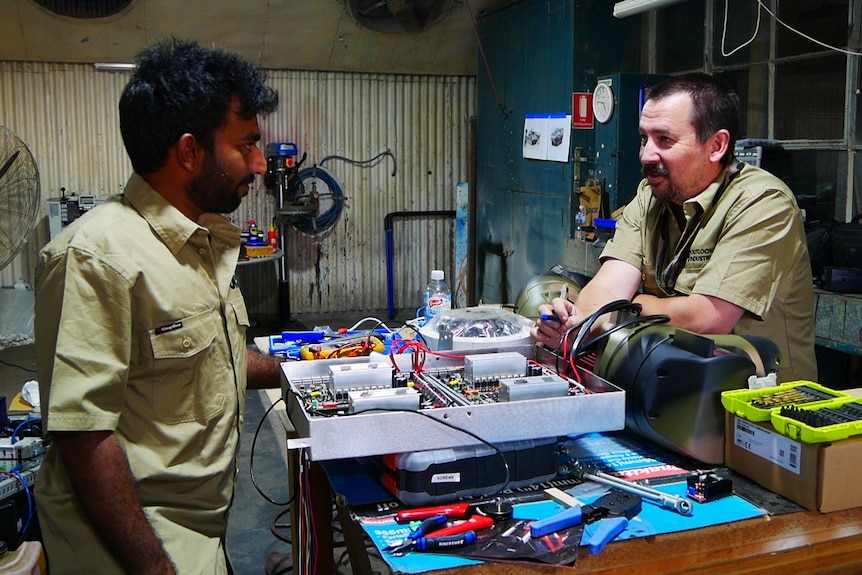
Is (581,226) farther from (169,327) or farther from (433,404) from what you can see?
(169,327)

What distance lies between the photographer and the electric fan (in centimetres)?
443

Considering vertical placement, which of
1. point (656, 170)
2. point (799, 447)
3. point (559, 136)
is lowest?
point (799, 447)

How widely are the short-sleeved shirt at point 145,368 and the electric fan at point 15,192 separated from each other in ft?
11.3

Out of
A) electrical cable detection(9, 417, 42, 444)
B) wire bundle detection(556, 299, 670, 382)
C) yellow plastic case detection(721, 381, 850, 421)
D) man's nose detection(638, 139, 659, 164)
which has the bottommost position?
electrical cable detection(9, 417, 42, 444)

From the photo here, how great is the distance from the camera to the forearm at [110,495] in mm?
1312

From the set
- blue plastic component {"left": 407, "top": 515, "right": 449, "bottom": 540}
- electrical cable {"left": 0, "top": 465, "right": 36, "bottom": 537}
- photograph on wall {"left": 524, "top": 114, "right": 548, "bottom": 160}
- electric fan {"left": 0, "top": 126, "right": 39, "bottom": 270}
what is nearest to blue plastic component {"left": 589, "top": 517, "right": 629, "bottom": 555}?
blue plastic component {"left": 407, "top": 515, "right": 449, "bottom": 540}

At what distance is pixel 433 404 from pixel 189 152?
68 cm

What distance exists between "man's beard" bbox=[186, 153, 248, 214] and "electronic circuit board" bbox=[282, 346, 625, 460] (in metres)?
0.39

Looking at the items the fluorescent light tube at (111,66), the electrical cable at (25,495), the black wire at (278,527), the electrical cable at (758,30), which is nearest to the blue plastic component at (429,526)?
the electrical cable at (25,495)

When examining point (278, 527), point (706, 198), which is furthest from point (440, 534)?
point (278, 527)

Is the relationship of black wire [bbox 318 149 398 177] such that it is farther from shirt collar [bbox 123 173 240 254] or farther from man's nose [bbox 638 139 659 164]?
shirt collar [bbox 123 173 240 254]

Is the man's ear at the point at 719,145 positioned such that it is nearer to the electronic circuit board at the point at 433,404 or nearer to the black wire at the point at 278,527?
the electronic circuit board at the point at 433,404

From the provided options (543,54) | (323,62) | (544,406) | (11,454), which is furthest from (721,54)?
(11,454)

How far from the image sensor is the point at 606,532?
131 cm
